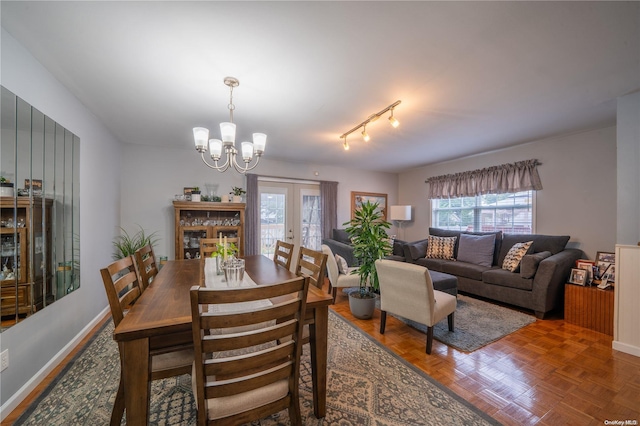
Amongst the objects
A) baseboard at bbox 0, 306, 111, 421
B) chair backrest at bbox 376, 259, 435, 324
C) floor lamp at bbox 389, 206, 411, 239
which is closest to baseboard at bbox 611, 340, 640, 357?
chair backrest at bbox 376, 259, 435, 324

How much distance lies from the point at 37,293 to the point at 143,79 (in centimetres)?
180

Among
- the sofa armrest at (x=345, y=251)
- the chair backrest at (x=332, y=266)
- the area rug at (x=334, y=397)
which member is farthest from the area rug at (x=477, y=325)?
the sofa armrest at (x=345, y=251)

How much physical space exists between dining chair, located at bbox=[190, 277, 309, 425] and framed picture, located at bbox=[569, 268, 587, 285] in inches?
138

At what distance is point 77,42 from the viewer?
1602 mm

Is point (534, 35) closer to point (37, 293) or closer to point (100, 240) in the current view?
point (37, 293)

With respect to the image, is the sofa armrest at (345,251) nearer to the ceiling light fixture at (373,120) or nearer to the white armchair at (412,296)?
the white armchair at (412,296)

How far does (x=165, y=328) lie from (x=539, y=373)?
2.64m

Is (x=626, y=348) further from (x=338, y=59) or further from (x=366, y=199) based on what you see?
(x=366, y=199)

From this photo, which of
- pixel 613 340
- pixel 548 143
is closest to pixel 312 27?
pixel 613 340

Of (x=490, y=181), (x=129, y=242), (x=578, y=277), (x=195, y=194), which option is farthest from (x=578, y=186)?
(x=129, y=242)

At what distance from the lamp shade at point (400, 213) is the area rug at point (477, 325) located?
245 cm

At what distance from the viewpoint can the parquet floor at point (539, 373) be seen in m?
1.52

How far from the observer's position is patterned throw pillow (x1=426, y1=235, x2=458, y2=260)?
4340mm

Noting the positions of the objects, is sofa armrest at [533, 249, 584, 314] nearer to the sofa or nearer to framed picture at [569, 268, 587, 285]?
framed picture at [569, 268, 587, 285]
